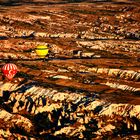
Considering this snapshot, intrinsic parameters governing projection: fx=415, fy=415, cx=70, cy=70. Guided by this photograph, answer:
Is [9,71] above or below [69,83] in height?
above

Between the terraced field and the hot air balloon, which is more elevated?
the hot air balloon

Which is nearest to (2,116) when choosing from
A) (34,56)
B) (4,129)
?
(4,129)

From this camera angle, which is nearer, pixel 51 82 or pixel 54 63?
pixel 51 82

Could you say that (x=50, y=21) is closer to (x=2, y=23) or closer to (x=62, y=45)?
(x=2, y=23)

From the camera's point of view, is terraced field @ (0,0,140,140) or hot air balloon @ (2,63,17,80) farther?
hot air balloon @ (2,63,17,80)

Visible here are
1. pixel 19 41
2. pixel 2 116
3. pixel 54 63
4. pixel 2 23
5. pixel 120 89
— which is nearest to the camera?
pixel 2 116

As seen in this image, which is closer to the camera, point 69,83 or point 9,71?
point 69,83

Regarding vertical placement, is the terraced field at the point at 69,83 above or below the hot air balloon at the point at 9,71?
below

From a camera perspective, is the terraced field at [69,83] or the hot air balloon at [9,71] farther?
the hot air balloon at [9,71]
